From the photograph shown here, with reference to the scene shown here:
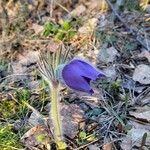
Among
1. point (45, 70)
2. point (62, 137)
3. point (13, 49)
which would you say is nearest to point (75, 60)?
point (45, 70)

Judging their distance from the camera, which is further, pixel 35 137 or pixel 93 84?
pixel 93 84

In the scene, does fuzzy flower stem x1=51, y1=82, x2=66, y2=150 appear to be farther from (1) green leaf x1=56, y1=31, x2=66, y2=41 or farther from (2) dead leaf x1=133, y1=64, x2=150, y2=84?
(1) green leaf x1=56, y1=31, x2=66, y2=41

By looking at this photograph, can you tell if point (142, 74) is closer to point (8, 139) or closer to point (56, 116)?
point (56, 116)

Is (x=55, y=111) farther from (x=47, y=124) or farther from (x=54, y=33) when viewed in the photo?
(x=54, y=33)

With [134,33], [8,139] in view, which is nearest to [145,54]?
[134,33]

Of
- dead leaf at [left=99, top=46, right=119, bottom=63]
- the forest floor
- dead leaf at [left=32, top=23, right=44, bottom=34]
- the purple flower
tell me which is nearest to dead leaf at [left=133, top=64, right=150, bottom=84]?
the forest floor

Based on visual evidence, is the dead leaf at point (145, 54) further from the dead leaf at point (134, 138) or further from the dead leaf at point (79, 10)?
the dead leaf at point (79, 10)
